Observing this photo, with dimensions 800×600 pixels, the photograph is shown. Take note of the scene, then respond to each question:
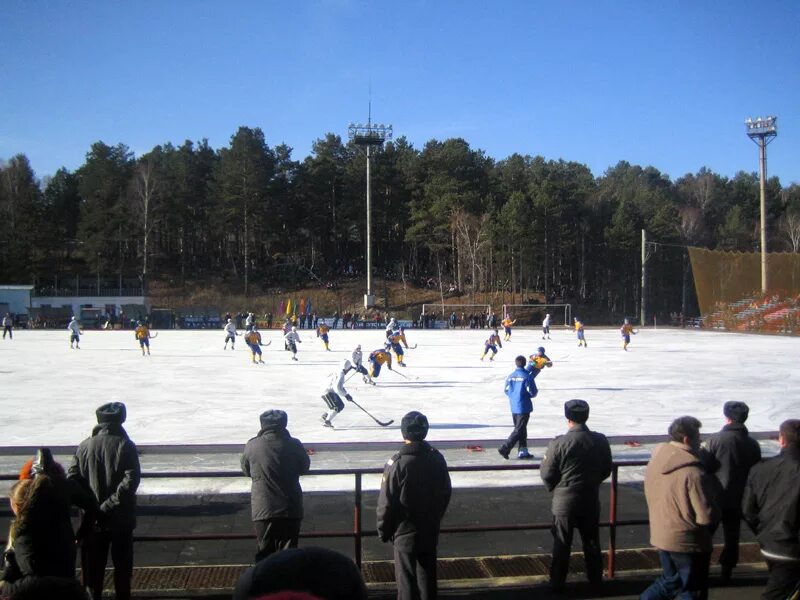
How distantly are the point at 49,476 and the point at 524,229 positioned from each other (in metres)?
62.1

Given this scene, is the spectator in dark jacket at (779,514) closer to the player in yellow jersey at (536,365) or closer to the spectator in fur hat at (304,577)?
the spectator in fur hat at (304,577)

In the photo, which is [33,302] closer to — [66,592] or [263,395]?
[263,395]

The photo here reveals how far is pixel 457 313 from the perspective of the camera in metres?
63.1

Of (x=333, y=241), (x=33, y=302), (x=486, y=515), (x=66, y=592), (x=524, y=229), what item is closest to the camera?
(x=66, y=592)

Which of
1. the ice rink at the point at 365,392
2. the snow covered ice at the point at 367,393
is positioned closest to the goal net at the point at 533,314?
the snow covered ice at the point at 367,393

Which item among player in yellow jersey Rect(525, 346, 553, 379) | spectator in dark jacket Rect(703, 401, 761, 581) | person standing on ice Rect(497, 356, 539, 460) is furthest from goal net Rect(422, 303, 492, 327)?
spectator in dark jacket Rect(703, 401, 761, 581)

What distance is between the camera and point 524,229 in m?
63.8

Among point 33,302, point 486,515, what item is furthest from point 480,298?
point 486,515

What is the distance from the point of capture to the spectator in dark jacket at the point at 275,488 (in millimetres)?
4508

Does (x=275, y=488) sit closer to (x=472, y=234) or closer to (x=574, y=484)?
(x=574, y=484)

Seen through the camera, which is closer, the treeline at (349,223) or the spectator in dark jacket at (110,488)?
the spectator in dark jacket at (110,488)

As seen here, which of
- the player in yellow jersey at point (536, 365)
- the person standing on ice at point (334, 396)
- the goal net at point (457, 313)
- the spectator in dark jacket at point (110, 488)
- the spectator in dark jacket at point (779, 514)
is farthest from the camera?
the goal net at point (457, 313)

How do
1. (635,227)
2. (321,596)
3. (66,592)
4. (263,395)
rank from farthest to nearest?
(635,227)
(263,395)
(66,592)
(321,596)

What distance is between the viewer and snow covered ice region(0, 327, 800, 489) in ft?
36.8
